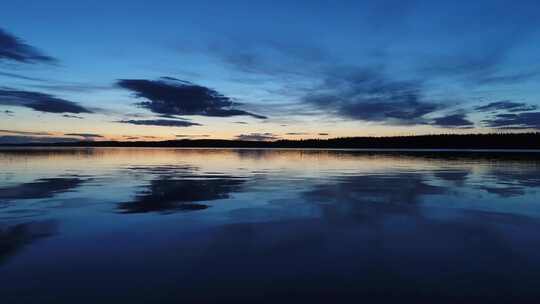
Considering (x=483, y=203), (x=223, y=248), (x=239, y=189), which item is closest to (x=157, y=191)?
(x=239, y=189)

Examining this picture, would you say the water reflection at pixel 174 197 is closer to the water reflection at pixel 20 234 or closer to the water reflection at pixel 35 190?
the water reflection at pixel 20 234

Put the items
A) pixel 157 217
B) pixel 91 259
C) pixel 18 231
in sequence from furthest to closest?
pixel 157 217 < pixel 18 231 < pixel 91 259

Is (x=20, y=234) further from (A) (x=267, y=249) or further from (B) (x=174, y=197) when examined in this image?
(B) (x=174, y=197)

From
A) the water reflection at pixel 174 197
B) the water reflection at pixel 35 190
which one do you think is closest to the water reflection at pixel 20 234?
the water reflection at pixel 174 197

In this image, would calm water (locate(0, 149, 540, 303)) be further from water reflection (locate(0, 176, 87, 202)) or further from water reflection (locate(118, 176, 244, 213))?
water reflection (locate(0, 176, 87, 202))

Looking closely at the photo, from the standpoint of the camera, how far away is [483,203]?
659 inches

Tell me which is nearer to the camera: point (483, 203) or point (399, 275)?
point (399, 275)

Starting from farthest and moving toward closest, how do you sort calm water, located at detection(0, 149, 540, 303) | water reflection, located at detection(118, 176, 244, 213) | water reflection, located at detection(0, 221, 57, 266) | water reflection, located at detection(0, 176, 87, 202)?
water reflection, located at detection(0, 176, 87, 202)
water reflection, located at detection(118, 176, 244, 213)
water reflection, located at detection(0, 221, 57, 266)
calm water, located at detection(0, 149, 540, 303)

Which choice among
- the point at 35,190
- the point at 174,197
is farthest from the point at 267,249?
the point at 35,190

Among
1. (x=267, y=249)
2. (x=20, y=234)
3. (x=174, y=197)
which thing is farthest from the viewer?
(x=174, y=197)

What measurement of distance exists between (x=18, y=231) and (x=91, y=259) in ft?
13.2

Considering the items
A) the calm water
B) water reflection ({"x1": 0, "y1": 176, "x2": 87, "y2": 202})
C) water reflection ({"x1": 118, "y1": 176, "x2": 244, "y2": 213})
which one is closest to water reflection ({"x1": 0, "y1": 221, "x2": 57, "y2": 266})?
the calm water

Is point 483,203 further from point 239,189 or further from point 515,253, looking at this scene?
point 239,189

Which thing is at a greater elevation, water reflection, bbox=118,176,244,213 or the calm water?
water reflection, bbox=118,176,244,213
